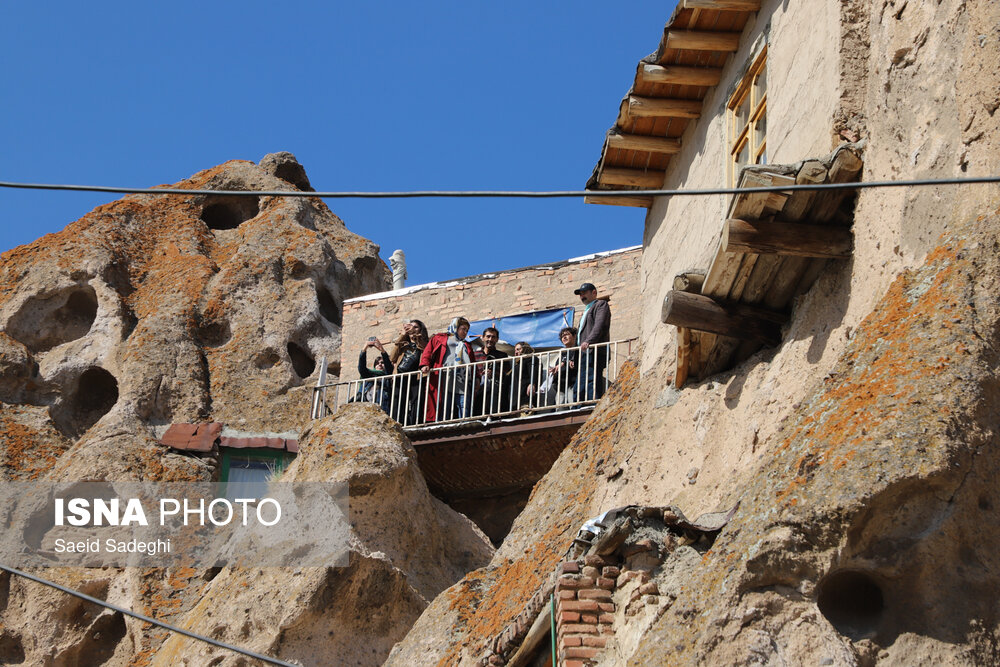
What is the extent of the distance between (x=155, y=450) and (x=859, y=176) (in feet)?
34.9

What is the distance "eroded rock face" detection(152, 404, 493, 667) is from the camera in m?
12.1

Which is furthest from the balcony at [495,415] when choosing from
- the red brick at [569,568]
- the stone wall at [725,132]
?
the red brick at [569,568]

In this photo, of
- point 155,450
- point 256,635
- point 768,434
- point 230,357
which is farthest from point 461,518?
point 768,434

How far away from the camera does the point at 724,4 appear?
9.88 metres

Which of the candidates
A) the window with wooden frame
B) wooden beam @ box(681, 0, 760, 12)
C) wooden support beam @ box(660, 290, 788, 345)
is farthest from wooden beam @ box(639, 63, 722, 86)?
wooden support beam @ box(660, 290, 788, 345)

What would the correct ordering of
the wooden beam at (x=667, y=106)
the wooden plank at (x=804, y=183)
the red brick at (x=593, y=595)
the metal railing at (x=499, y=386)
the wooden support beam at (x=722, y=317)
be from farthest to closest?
the metal railing at (x=499, y=386) → the wooden beam at (x=667, y=106) → the wooden support beam at (x=722, y=317) → the wooden plank at (x=804, y=183) → the red brick at (x=593, y=595)

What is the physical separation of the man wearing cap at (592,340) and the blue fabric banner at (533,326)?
1546mm

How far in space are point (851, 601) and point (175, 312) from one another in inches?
542

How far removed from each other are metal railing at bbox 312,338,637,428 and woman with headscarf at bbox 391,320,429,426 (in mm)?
11

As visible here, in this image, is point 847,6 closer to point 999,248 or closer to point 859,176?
point 859,176

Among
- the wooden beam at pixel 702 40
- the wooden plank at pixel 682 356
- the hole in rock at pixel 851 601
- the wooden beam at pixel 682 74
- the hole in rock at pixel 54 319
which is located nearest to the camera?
the hole in rock at pixel 851 601

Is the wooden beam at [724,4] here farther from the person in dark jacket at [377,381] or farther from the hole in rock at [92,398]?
the hole in rock at [92,398]

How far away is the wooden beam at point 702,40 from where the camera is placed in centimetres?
1016

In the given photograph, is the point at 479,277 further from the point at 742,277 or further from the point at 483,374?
the point at 742,277
